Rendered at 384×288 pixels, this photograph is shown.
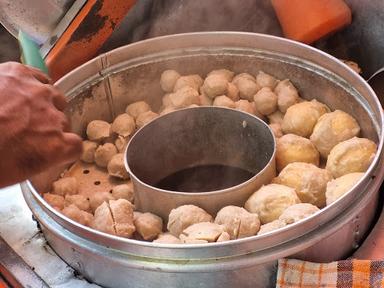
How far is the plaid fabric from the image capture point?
1637 mm

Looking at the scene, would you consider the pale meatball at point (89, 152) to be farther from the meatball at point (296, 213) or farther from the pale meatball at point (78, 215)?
the meatball at point (296, 213)

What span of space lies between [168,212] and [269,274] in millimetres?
488

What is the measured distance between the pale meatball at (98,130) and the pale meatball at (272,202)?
881mm

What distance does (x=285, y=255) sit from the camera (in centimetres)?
164

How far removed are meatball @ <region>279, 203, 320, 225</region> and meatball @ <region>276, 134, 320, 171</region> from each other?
40cm

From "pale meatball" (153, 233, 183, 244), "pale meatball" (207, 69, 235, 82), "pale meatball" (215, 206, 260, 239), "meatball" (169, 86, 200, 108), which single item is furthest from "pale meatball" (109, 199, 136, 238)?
"pale meatball" (207, 69, 235, 82)

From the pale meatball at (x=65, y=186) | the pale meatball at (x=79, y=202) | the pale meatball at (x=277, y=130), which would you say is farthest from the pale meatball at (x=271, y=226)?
the pale meatball at (x=65, y=186)

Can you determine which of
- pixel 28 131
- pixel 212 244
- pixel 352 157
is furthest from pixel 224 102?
pixel 28 131

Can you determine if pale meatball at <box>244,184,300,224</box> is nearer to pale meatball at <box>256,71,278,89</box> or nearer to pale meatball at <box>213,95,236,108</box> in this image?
pale meatball at <box>213,95,236,108</box>

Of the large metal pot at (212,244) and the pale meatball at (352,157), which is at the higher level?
the large metal pot at (212,244)

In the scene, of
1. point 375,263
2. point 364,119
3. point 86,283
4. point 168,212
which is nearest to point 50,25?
point 168,212

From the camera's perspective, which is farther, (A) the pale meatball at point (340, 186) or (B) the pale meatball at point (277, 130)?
(B) the pale meatball at point (277, 130)

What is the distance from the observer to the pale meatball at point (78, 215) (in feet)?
6.61

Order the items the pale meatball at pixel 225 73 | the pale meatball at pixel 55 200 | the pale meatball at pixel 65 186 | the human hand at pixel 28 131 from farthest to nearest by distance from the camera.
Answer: the pale meatball at pixel 225 73 → the pale meatball at pixel 65 186 → the pale meatball at pixel 55 200 → the human hand at pixel 28 131
